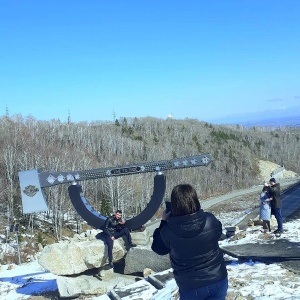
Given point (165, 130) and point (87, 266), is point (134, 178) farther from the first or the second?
point (165, 130)

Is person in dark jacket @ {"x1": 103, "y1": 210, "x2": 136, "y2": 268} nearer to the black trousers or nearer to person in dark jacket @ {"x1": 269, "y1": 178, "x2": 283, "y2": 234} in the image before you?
the black trousers

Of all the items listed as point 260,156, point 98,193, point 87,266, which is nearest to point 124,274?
point 87,266

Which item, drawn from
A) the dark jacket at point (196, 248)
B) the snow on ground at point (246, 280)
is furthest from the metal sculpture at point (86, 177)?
the dark jacket at point (196, 248)

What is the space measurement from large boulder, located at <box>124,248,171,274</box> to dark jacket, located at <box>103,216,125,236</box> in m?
0.66

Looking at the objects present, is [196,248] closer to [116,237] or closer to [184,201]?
[184,201]

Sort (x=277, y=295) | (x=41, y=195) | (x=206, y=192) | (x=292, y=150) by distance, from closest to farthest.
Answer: (x=277, y=295) < (x=41, y=195) < (x=206, y=192) < (x=292, y=150)

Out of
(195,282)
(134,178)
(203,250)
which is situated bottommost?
(134,178)

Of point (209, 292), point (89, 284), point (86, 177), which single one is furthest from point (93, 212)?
point (209, 292)

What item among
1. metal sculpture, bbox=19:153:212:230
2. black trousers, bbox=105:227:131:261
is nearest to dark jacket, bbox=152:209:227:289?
metal sculpture, bbox=19:153:212:230

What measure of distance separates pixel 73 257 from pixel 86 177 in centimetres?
205

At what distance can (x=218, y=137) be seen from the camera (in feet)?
347

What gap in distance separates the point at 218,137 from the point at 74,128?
42106 millimetres

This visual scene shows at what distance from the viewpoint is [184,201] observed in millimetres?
3375

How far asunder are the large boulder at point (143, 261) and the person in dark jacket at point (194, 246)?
6.50 meters
